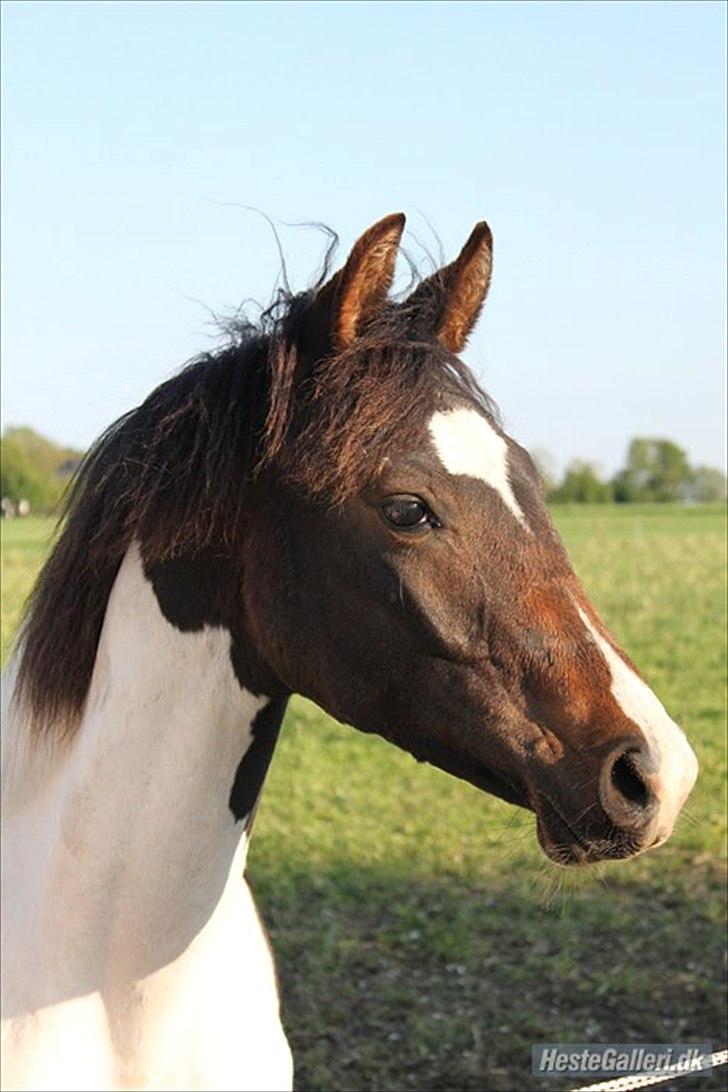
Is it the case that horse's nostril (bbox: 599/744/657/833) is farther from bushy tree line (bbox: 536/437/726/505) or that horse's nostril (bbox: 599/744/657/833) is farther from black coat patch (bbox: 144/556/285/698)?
bushy tree line (bbox: 536/437/726/505)

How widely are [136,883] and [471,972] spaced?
11.4ft

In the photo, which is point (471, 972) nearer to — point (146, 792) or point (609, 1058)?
point (609, 1058)

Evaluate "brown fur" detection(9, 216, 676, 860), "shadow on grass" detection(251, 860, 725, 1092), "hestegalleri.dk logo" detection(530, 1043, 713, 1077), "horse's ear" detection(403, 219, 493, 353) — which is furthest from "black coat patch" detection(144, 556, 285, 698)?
"hestegalleri.dk logo" detection(530, 1043, 713, 1077)

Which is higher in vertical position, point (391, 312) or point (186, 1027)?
point (391, 312)

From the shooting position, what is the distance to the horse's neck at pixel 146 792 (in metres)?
2.06

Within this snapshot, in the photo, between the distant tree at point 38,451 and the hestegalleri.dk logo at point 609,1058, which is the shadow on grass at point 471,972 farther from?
the distant tree at point 38,451

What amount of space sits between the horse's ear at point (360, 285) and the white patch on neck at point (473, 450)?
8.0 inches

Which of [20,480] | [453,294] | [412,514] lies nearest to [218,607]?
[412,514]

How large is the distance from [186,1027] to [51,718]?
1.76 ft

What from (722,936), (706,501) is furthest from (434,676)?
(706,501)

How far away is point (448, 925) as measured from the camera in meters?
5.77

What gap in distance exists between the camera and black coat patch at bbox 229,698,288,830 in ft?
6.87

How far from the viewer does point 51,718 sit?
217 centimetres

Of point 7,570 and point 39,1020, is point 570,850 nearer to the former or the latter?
point 39,1020
